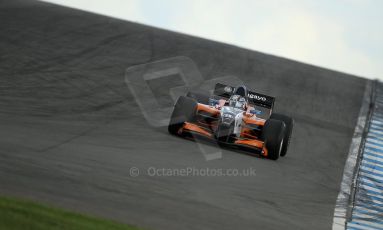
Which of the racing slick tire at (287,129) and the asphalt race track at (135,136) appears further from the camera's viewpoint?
the racing slick tire at (287,129)

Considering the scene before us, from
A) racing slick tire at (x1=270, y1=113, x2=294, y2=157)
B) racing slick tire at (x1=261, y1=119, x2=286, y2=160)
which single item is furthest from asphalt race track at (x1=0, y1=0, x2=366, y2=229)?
racing slick tire at (x1=270, y1=113, x2=294, y2=157)

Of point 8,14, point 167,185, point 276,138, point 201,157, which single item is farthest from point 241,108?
point 8,14

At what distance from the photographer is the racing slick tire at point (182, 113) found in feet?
50.0

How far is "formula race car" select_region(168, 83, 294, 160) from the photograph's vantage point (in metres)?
15.0

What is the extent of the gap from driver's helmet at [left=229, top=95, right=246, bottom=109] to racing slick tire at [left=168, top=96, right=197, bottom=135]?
954 millimetres

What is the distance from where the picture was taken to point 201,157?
45.7ft

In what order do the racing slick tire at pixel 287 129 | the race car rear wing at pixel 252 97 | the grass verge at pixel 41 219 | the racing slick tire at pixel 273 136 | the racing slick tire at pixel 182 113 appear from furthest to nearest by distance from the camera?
the race car rear wing at pixel 252 97 < the racing slick tire at pixel 287 129 < the racing slick tire at pixel 182 113 < the racing slick tire at pixel 273 136 < the grass verge at pixel 41 219

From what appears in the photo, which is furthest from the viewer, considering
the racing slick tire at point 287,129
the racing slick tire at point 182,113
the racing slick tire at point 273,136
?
the racing slick tire at point 287,129

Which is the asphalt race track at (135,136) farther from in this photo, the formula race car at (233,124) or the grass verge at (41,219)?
the grass verge at (41,219)

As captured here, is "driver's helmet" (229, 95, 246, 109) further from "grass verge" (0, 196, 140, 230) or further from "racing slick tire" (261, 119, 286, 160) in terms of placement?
"grass verge" (0, 196, 140, 230)

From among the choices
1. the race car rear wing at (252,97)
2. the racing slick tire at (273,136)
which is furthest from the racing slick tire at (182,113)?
the race car rear wing at (252,97)

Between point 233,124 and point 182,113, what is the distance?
3.71 feet

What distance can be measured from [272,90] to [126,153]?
12.8 m

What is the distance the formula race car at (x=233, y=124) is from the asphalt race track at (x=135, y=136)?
1.04 ft
